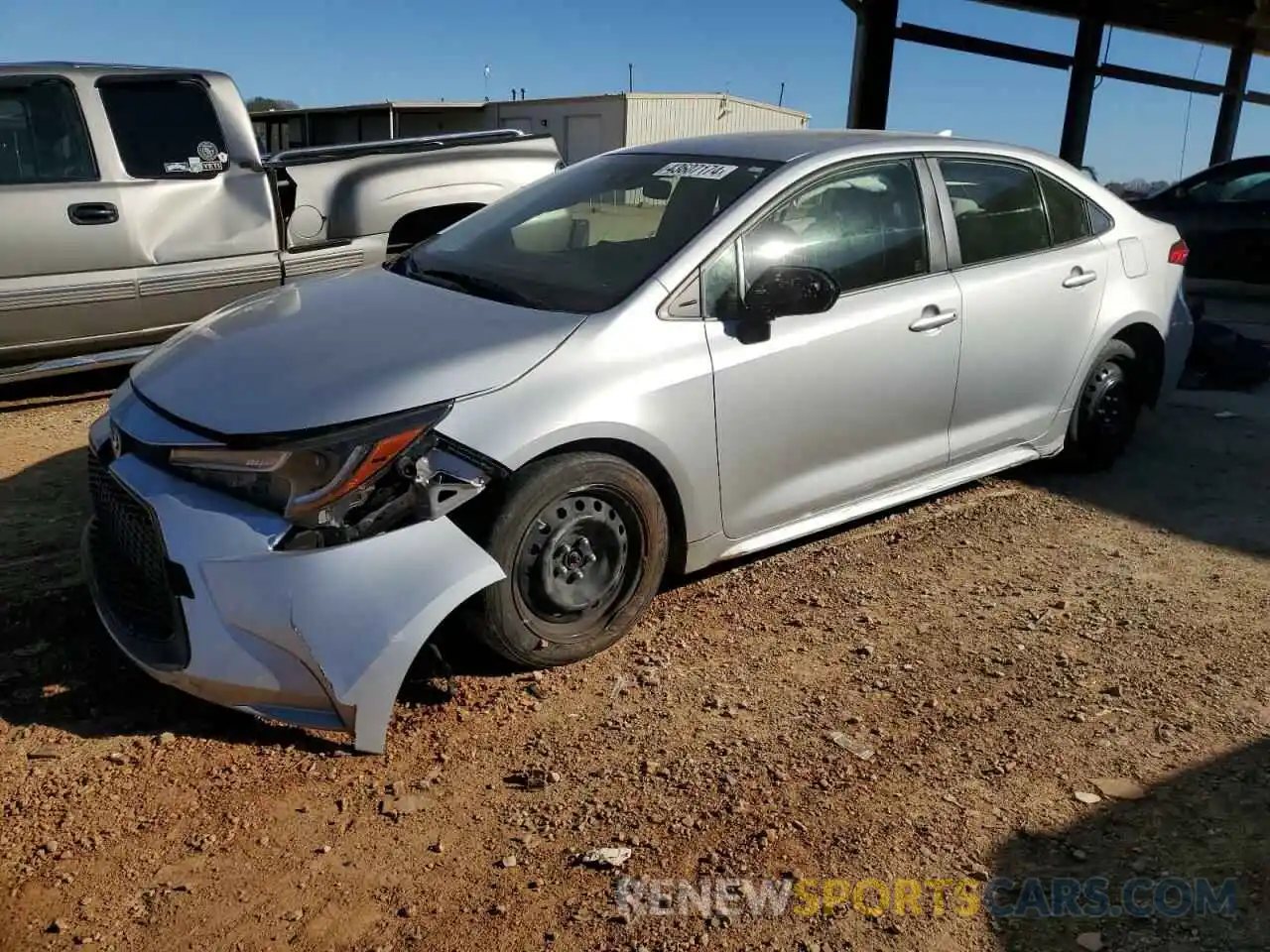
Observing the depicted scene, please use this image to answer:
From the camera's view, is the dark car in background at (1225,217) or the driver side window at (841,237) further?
the dark car in background at (1225,217)

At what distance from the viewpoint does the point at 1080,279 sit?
4.70 meters

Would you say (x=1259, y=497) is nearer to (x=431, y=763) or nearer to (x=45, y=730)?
(x=431, y=763)

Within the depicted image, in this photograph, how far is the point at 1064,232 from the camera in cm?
476

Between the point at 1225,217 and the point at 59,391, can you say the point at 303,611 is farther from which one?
the point at 1225,217

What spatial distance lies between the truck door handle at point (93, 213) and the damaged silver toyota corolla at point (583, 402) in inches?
92.0

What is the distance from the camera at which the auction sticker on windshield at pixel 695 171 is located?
3.91 meters

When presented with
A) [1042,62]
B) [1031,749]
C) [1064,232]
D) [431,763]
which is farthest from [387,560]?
[1042,62]

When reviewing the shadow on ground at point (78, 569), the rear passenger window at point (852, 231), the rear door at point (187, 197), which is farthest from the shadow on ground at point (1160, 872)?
the rear door at point (187, 197)

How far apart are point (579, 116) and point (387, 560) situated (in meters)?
32.7

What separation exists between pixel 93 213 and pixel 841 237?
13.6 feet

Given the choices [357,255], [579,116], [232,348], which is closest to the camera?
[232,348]

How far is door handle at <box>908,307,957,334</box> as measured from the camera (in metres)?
4.02

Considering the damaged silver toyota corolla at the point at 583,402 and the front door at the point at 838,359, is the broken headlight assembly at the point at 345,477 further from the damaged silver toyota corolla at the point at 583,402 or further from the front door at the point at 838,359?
the front door at the point at 838,359

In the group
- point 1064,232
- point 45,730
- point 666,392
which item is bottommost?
point 45,730
